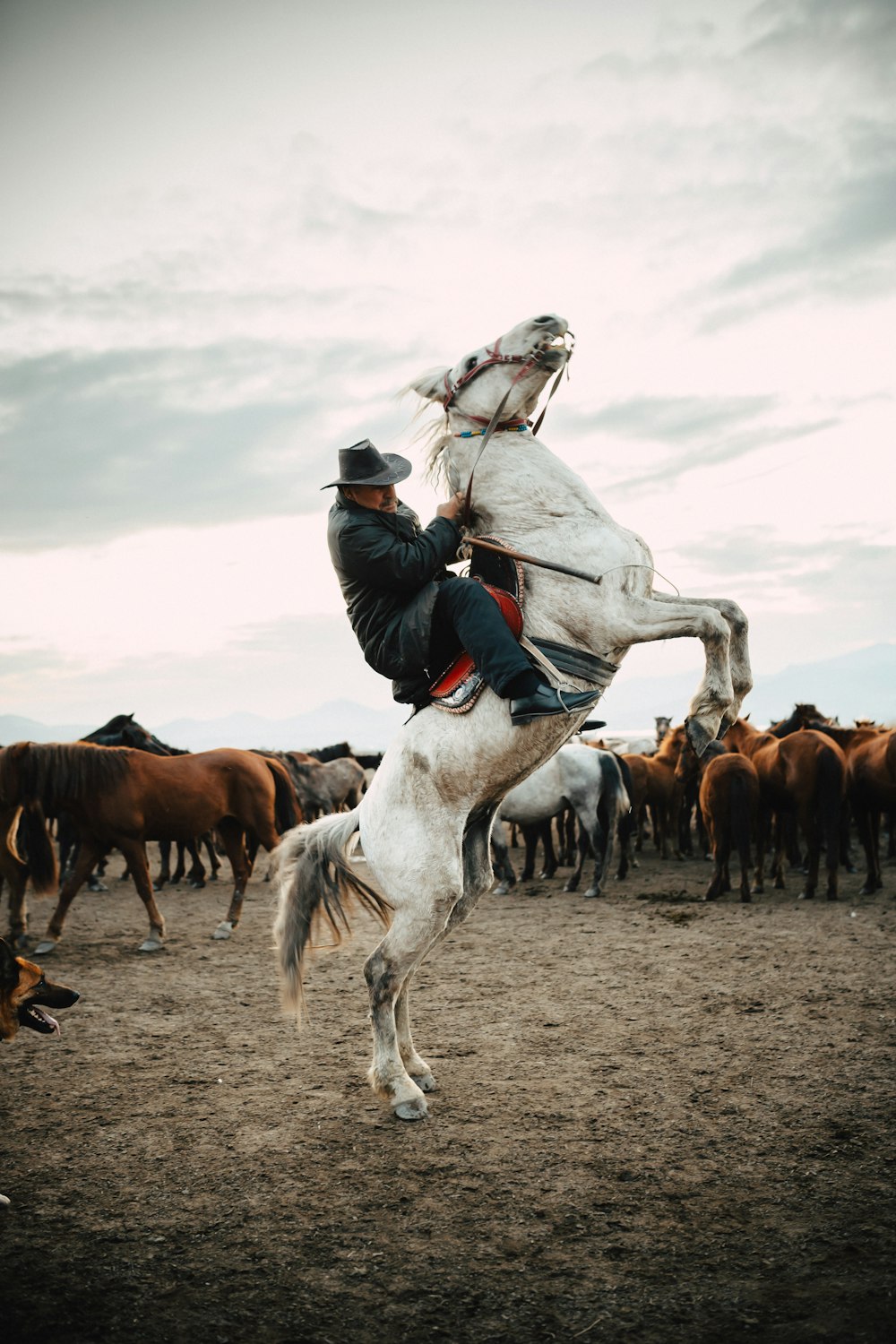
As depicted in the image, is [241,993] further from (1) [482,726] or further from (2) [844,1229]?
(2) [844,1229]

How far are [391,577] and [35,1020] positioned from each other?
8.59 feet

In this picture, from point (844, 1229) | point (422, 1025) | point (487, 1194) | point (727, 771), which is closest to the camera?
point (844, 1229)

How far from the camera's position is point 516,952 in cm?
869

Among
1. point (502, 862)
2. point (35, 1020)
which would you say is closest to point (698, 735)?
point (35, 1020)

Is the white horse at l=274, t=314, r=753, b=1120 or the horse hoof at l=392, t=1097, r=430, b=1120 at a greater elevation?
the white horse at l=274, t=314, r=753, b=1120

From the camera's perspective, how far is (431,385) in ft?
15.1

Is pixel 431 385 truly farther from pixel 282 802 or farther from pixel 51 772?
pixel 282 802

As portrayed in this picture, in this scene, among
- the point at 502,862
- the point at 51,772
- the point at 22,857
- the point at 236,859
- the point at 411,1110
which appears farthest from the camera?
the point at 502,862

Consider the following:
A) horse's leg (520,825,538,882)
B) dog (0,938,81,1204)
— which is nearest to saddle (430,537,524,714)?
dog (0,938,81,1204)

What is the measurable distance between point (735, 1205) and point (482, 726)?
6.97 ft

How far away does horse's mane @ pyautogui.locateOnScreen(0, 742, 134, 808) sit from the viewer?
9211 millimetres

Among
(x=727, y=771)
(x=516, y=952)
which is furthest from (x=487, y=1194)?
(x=727, y=771)

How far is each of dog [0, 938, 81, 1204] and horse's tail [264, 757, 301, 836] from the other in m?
7.29

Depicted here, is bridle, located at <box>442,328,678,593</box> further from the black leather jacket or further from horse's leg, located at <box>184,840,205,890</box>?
horse's leg, located at <box>184,840,205,890</box>
